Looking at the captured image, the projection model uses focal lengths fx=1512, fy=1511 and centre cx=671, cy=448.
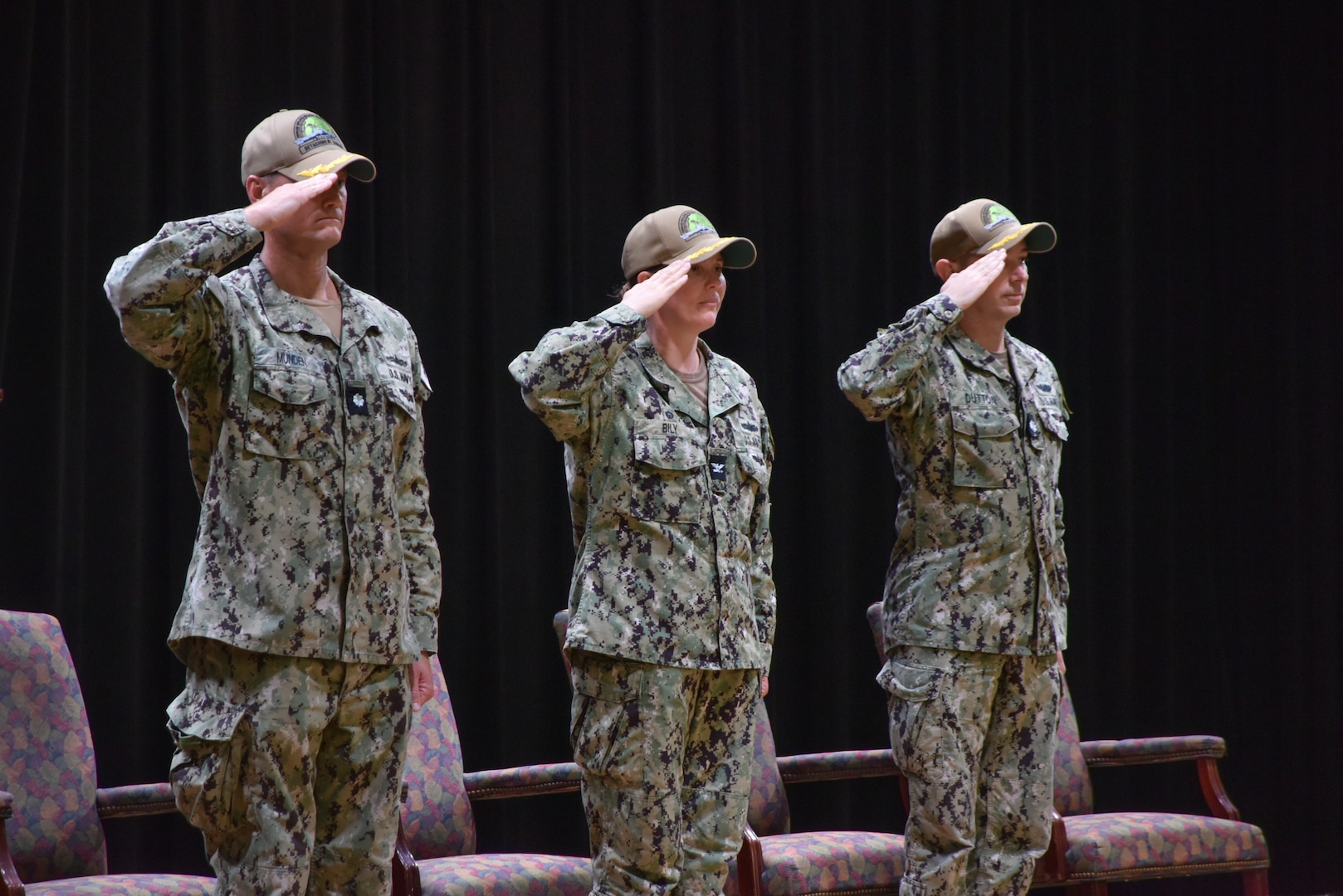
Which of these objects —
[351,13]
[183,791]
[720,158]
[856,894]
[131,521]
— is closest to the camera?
[183,791]

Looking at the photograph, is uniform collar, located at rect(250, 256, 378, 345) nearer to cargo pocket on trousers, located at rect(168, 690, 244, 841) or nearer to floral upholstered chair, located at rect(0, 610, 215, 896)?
cargo pocket on trousers, located at rect(168, 690, 244, 841)

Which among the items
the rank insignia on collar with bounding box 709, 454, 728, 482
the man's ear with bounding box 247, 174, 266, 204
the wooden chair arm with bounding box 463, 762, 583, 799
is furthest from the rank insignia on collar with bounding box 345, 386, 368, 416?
the wooden chair arm with bounding box 463, 762, 583, 799

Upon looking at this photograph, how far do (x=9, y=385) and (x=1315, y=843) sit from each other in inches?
169

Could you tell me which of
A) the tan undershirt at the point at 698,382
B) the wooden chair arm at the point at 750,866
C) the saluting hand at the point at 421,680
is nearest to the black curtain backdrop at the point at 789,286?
the wooden chair arm at the point at 750,866

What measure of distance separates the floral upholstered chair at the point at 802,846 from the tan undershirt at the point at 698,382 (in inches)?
21.1

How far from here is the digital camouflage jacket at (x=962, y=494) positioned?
10.8ft

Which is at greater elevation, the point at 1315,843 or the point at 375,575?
the point at 375,575

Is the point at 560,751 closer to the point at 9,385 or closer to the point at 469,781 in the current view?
the point at 469,781

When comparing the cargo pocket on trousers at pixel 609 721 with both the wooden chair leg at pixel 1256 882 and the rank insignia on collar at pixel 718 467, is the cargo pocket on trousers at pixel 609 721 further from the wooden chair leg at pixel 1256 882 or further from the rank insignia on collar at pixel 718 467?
the wooden chair leg at pixel 1256 882

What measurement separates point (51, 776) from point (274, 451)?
1.15 metres

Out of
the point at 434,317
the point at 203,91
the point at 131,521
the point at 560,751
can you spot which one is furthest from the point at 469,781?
the point at 203,91

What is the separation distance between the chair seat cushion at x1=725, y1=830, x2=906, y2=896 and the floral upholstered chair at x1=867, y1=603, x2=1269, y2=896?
38 centimetres

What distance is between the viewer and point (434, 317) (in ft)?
13.5

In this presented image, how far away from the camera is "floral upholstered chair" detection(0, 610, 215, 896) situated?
2.98 metres
